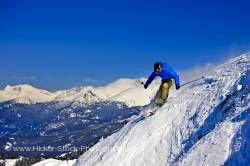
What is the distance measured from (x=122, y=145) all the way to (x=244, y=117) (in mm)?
9121

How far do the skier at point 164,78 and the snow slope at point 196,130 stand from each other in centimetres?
69

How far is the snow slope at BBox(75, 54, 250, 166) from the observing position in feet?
78.4

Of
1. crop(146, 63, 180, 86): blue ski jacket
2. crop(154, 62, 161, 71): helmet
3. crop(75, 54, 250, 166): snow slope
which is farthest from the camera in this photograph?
crop(146, 63, 180, 86): blue ski jacket

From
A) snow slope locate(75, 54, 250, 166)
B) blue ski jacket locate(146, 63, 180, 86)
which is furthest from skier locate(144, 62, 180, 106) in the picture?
snow slope locate(75, 54, 250, 166)

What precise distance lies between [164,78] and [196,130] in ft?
18.4

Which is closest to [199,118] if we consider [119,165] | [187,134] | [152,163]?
[187,134]

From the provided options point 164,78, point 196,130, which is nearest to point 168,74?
point 164,78

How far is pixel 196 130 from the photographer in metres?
27.8

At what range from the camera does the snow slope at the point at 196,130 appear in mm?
23891

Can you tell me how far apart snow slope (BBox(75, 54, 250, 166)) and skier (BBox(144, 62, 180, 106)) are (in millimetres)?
689

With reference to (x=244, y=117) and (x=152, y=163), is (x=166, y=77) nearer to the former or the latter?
(x=152, y=163)

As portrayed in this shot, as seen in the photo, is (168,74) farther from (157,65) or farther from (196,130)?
(196,130)

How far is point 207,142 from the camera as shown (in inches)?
985

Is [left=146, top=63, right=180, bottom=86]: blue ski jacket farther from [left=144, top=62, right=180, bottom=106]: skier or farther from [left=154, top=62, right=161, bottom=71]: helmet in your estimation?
[left=154, top=62, right=161, bottom=71]: helmet
